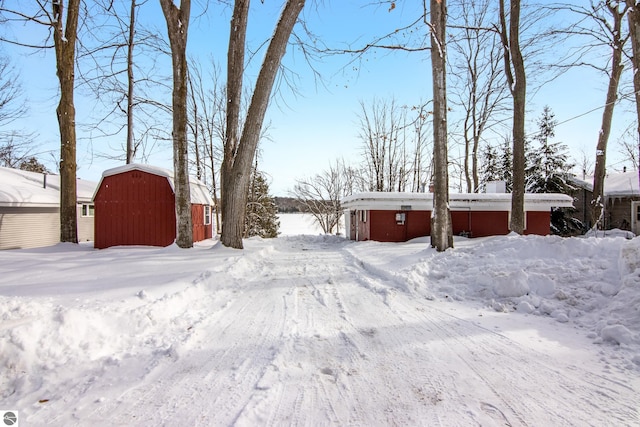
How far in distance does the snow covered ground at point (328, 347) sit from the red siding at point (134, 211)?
6776mm

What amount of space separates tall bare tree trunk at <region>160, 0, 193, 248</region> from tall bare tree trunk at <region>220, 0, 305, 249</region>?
3.55ft

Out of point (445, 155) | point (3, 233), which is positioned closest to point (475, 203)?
point (445, 155)

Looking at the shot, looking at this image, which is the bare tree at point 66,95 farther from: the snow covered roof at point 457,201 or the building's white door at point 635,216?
the building's white door at point 635,216

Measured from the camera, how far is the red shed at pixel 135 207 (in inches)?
497

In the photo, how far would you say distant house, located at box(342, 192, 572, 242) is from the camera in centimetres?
1638

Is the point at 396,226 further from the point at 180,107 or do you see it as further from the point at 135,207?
the point at 135,207

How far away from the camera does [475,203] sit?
1677 centimetres

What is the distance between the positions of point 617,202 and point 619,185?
5.06ft

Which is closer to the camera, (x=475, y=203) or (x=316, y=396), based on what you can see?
(x=316, y=396)

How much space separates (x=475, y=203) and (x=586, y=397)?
15.7 metres

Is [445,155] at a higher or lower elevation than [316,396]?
higher

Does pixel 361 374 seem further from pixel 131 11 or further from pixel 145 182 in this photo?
pixel 131 11

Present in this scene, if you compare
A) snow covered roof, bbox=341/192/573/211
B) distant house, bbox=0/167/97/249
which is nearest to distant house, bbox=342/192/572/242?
snow covered roof, bbox=341/192/573/211

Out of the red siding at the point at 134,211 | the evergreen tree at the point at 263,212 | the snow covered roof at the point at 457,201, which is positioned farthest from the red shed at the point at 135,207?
the evergreen tree at the point at 263,212
